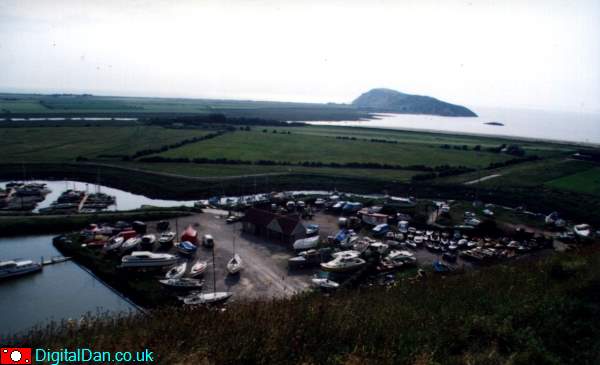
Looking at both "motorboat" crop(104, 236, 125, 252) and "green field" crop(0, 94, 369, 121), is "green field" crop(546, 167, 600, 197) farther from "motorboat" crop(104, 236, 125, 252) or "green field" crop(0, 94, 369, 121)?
"green field" crop(0, 94, 369, 121)

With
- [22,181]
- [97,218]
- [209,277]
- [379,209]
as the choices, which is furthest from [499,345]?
[22,181]

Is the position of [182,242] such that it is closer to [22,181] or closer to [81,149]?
[22,181]

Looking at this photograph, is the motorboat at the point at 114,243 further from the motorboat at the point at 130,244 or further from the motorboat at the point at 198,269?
the motorboat at the point at 198,269

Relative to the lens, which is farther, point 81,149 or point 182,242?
point 81,149

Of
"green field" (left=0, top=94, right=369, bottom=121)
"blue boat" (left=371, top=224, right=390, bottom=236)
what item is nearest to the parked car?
"blue boat" (left=371, top=224, right=390, bottom=236)

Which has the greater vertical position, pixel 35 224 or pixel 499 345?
pixel 499 345

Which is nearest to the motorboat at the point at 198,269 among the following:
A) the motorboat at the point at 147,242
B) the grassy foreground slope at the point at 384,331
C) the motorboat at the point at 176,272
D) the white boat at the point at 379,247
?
the motorboat at the point at 176,272
